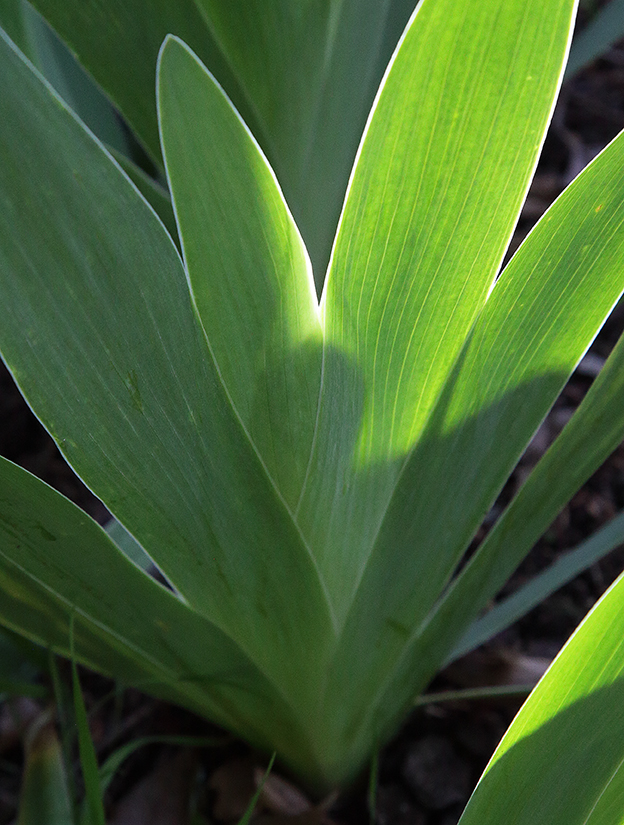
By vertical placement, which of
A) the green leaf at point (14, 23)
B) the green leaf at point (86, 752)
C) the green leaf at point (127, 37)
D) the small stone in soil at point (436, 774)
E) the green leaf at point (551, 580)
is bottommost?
the small stone in soil at point (436, 774)

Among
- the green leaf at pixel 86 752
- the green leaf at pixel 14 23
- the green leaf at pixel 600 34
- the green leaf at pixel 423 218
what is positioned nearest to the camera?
the green leaf at pixel 423 218

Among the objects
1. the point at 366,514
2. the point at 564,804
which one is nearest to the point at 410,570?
the point at 366,514

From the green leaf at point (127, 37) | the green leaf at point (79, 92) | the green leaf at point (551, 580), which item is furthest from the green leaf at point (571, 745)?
the green leaf at point (79, 92)

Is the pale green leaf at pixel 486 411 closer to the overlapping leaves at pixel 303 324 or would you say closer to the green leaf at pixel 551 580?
the overlapping leaves at pixel 303 324

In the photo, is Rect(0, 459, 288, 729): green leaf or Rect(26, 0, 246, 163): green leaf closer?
Rect(0, 459, 288, 729): green leaf

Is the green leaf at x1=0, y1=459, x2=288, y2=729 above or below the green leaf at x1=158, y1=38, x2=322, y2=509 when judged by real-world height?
below

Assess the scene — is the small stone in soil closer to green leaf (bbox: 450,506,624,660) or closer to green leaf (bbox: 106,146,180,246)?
green leaf (bbox: 450,506,624,660)

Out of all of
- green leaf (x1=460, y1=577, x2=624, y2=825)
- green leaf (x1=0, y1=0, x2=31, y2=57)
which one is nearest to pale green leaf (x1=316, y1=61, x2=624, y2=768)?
green leaf (x1=460, y1=577, x2=624, y2=825)
